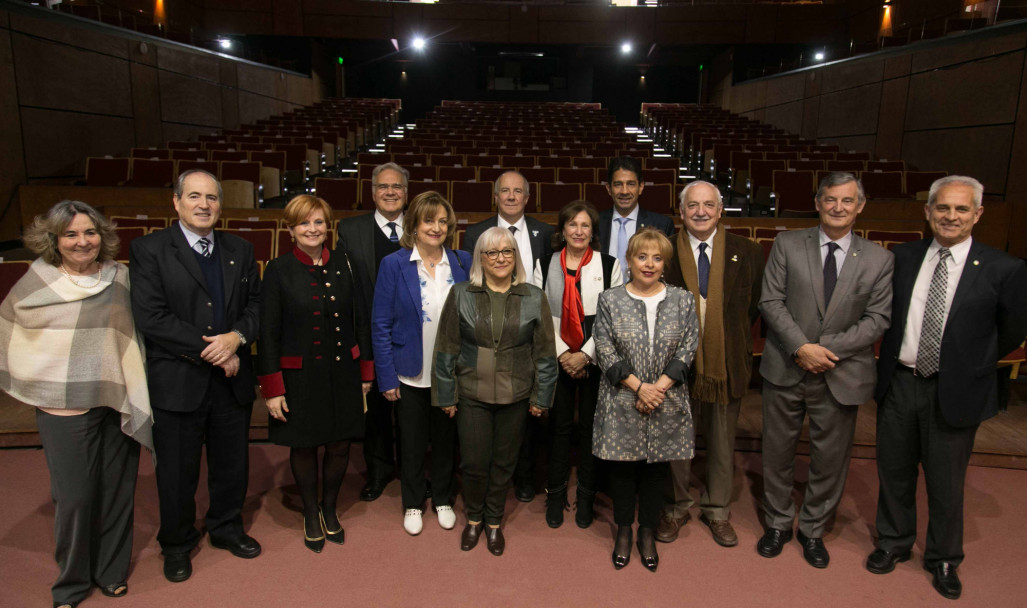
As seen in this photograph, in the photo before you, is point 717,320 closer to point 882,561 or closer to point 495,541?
point 882,561

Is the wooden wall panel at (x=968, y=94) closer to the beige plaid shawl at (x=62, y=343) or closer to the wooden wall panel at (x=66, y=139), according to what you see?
the beige plaid shawl at (x=62, y=343)

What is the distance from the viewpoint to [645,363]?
211cm

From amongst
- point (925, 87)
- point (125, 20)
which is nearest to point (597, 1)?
point (925, 87)

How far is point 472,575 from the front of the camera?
2.14m

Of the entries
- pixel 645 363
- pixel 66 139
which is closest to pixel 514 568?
pixel 645 363

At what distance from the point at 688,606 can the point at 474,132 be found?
10.0 metres

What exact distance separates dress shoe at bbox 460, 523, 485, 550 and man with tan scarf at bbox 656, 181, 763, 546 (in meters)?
0.71

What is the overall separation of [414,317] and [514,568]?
1.01 meters

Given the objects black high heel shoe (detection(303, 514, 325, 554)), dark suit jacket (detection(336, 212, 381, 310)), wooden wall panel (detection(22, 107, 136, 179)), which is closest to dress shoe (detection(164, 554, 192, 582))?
black high heel shoe (detection(303, 514, 325, 554))

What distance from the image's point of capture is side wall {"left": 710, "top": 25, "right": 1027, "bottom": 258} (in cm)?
651

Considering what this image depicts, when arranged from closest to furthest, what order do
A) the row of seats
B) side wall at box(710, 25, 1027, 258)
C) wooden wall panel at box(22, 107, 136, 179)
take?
1. the row of seats
2. side wall at box(710, 25, 1027, 258)
3. wooden wall panel at box(22, 107, 136, 179)

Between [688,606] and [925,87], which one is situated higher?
[925,87]

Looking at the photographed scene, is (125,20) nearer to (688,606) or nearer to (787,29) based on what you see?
(688,606)

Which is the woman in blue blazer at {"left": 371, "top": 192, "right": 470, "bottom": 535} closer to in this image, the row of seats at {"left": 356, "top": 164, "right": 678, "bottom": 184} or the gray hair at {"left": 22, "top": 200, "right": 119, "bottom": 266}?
the gray hair at {"left": 22, "top": 200, "right": 119, "bottom": 266}
